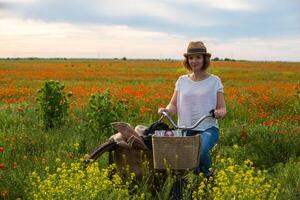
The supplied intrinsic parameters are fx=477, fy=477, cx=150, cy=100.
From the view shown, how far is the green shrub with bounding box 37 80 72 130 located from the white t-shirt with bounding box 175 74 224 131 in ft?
15.5

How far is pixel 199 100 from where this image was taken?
554 cm

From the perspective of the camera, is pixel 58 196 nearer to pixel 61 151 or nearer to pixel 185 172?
pixel 185 172

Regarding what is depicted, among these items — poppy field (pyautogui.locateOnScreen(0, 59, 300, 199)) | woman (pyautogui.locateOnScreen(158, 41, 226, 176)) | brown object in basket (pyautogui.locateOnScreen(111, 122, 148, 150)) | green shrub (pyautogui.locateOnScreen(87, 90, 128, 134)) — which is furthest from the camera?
green shrub (pyautogui.locateOnScreen(87, 90, 128, 134))

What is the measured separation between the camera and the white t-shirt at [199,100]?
5.52 m

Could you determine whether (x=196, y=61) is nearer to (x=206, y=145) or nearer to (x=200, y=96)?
(x=200, y=96)

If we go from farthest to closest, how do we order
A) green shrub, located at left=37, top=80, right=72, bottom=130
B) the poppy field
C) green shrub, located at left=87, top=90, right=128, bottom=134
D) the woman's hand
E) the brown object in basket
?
1. green shrub, located at left=37, top=80, right=72, bottom=130
2. green shrub, located at left=87, top=90, right=128, bottom=134
3. the woman's hand
4. the brown object in basket
5. the poppy field

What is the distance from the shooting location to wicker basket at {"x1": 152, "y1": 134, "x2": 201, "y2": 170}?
4668mm

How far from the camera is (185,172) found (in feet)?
16.0

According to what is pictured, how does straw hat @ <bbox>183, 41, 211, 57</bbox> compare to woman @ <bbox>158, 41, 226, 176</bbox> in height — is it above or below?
above

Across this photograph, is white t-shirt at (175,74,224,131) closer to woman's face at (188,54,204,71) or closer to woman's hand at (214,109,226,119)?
woman's face at (188,54,204,71)

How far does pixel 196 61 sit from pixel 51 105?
519 centimetres

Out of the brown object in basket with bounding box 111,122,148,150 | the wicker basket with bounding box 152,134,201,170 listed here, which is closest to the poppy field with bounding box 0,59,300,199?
the wicker basket with bounding box 152,134,201,170

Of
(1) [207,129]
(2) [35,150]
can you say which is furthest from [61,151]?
(1) [207,129]

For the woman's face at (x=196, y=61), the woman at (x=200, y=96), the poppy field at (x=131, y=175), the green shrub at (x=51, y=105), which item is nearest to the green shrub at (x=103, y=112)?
the poppy field at (x=131, y=175)
